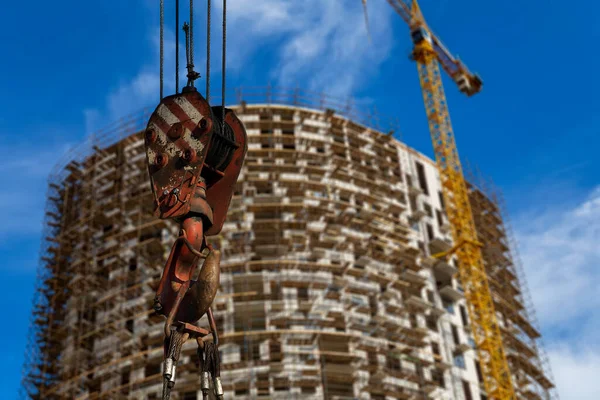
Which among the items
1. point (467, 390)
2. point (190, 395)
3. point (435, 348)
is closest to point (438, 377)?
point (435, 348)

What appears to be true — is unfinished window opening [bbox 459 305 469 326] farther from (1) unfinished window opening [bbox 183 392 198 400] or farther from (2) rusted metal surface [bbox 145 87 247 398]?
(2) rusted metal surface [bbox 145 87 247 398]

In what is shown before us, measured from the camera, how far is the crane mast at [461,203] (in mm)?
62125

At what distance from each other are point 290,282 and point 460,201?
64.2 ft

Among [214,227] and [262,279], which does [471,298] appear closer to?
[262,279]

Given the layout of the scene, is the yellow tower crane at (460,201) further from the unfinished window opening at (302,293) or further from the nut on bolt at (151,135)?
the nut on bolt at (151,135)

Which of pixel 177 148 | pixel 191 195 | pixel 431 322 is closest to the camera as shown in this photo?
pixel 191 195

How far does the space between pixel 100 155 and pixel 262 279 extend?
19.3 meters

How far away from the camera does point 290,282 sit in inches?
2197

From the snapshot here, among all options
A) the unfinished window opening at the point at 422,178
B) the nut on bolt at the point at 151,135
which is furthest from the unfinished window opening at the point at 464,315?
the nut on bolt at the point at 151,135

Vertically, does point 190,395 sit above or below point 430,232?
below

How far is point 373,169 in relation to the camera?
6662cm

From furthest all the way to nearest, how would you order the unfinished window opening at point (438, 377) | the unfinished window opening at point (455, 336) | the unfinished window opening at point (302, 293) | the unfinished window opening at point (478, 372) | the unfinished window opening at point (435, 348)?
1. the unfinished window opening at point (478, 372)
2. the unfinished window opening at point (455, 336)
3. the unfinished window opening at point (435, 348)
4. the unfinished window opening at point (438, 377)
5. the unfinished window opening at point (302, 293)

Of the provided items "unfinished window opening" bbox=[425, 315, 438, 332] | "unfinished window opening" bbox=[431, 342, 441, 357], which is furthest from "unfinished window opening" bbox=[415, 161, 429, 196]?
"unfinished window opening" bbox=[431, 342, 441, 357]

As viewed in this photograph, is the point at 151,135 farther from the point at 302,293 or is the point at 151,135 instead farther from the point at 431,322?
the point at 431,322
